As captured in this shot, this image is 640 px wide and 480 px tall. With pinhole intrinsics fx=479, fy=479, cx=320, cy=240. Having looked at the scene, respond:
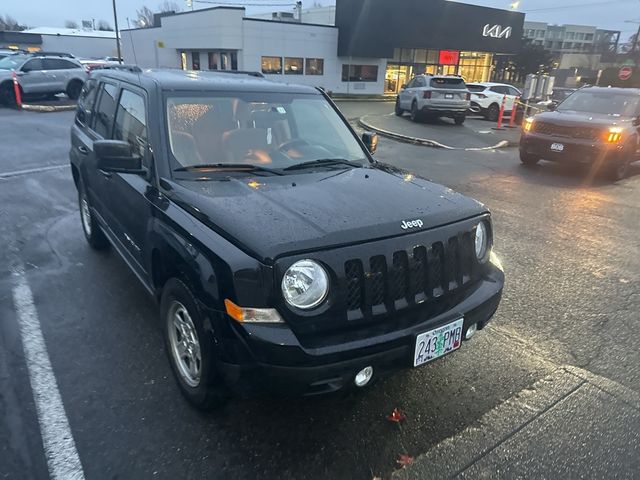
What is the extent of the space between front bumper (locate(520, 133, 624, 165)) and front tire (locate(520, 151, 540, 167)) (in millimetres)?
201

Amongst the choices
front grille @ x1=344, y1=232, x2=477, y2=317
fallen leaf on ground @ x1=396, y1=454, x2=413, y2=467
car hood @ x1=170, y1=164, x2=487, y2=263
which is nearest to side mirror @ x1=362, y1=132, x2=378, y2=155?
car hood @ x1=170, y1=164, x2=487, y2=263

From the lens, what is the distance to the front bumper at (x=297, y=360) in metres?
2.23

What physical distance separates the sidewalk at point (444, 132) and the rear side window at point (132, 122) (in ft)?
34.9

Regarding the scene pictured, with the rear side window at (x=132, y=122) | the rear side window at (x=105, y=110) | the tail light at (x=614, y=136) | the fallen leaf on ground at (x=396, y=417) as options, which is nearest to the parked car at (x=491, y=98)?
the tail light at (x=614, y=136)

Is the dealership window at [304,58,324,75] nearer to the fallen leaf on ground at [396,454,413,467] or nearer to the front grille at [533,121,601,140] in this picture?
the front grille at [533,121,601,140]

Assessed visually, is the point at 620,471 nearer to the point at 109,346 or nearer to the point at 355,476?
the point at 355,476

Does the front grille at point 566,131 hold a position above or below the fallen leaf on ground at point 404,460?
above

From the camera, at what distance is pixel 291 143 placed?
12.0 feet

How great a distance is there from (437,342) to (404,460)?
0.64 metres

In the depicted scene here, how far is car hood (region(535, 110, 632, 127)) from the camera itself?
9602mm

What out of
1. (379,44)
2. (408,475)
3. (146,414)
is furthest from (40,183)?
(379,44)

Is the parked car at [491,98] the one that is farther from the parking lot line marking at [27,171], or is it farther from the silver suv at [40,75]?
the parking lot line marking at [27,171]

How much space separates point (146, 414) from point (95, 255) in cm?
284

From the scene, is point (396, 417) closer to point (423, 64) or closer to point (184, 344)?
point (184, 344)
